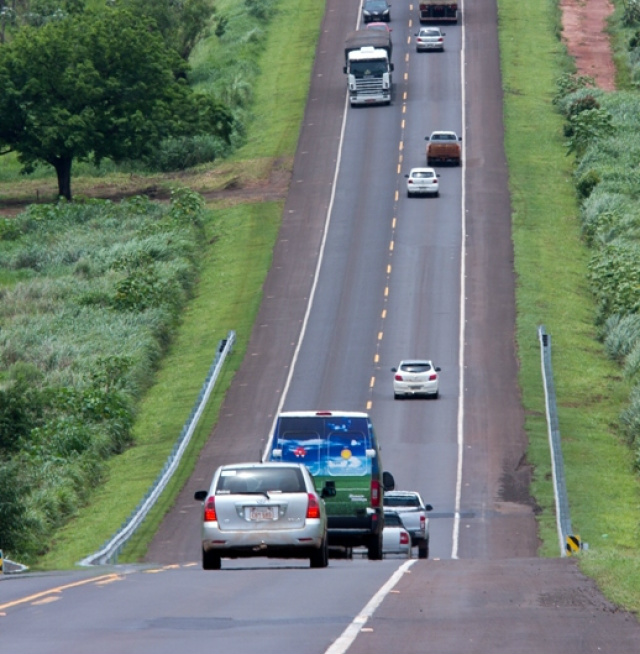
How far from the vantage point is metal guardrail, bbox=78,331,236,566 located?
101ft

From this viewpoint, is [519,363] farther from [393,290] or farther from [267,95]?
[267,95]

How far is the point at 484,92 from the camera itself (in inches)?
3740

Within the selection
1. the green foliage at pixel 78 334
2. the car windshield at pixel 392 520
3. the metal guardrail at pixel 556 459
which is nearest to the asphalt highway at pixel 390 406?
the metal guardrail at pixel 556 459

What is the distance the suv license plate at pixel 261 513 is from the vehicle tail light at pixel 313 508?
47cm

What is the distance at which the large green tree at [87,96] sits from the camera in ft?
270

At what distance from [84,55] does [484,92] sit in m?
25.2

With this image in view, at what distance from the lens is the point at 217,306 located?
66.4m

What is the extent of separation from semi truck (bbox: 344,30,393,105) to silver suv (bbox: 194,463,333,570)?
70.4m

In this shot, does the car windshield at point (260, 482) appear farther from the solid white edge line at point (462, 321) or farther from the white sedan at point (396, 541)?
the solid white edge line at point (462, 321)

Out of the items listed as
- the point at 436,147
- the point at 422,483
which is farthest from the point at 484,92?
the point at 422,483

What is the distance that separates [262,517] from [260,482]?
21.7 inches

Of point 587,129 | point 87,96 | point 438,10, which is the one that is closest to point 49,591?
point 87,96

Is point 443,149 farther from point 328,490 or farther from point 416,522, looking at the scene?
point 328,490

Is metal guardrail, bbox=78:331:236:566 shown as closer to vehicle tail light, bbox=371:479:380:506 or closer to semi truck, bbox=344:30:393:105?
vehicle tail light, bbox=371:479:380:506
